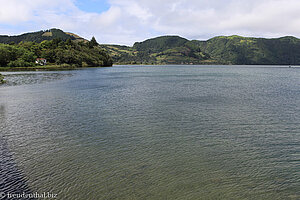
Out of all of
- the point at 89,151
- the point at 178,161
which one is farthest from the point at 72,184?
the point at 178,161

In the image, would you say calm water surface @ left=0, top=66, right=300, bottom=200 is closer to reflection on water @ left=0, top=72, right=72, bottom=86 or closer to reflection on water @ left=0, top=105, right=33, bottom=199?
reflection on water @ left=0, top=105, right=33, bottom=199

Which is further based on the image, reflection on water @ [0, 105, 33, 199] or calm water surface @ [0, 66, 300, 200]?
calm water surface @ [0, 66, 300, 200]

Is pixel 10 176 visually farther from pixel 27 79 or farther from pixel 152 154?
pixel 27 79

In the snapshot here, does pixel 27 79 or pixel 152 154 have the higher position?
→ pixel 27 79

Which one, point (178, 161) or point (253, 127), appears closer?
point (178, 161)

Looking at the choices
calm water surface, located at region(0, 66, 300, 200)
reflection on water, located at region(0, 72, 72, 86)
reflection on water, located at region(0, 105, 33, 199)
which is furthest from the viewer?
reflection on water, located at region(0, 72, 72, 86)

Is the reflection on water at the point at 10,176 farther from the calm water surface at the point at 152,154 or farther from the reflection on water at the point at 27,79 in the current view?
the reflection on water at the point at 27,79

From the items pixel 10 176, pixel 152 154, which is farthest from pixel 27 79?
pixel 152 154

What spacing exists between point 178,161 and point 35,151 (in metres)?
12.4

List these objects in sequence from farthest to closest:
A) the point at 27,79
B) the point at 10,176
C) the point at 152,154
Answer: the point at 27,79 → the point at 152,154 → the point at 10,176

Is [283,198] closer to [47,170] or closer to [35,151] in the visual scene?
[47,170]

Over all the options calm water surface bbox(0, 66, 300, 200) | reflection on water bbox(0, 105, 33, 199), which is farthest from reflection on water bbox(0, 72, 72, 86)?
reflection on water bbox(0, 105, 33, 199)

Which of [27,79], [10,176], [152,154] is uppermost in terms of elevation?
[27,79]

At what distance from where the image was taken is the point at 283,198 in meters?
11.9
